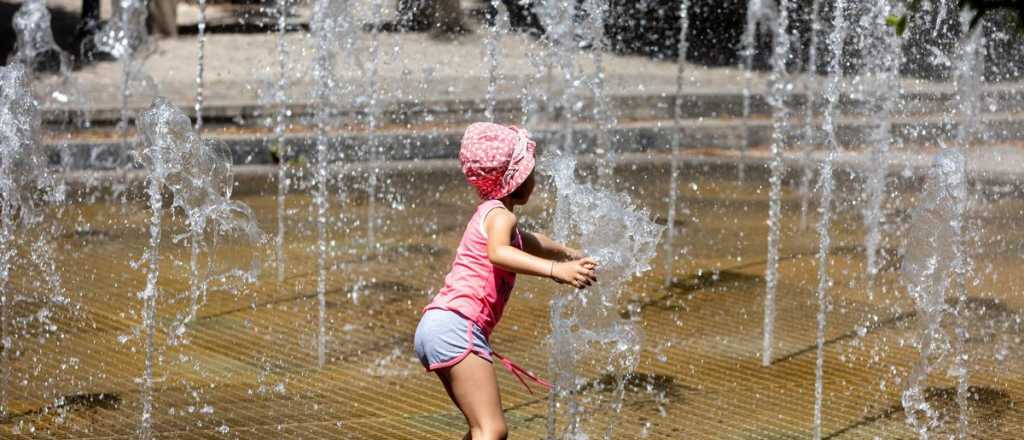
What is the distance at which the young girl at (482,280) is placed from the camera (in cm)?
365

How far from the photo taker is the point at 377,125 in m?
11.7

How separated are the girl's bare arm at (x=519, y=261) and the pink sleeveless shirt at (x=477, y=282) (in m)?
0.04

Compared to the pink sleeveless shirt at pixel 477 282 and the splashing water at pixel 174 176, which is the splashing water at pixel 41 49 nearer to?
the splashing water at pixel 174 176

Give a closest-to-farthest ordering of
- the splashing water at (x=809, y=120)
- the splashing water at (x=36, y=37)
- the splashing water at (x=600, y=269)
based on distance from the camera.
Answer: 1. the splashing water at (x=600, y=269)
2. the splashing water at (x=809, y=120)
3. the splashing water at (x=36, y=37)

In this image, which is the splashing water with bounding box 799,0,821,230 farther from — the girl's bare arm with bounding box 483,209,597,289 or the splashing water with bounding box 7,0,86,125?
the splashing water with bounding box 7,0,86,125

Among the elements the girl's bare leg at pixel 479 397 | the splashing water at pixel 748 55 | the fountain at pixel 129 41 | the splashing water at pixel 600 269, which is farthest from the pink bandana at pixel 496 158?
the fountain at pixel 129 41

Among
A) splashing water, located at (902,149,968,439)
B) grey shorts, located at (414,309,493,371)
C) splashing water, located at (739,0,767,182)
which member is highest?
grey shorts, located at (414,309,493,371)

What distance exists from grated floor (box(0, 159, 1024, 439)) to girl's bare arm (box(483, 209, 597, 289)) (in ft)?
3.95

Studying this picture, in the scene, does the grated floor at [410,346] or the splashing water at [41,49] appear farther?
the splashing water at [41,49]

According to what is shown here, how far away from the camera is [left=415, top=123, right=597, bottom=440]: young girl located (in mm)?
3650

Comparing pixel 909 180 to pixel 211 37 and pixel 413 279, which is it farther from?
pixel 211 37

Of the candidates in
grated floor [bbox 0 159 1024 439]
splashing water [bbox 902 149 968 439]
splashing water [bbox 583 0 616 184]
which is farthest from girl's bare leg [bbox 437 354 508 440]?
splashing water [bbox 583 0 616 184]

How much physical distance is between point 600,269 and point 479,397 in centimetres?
82

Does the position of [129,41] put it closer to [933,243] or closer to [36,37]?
[36,37]
